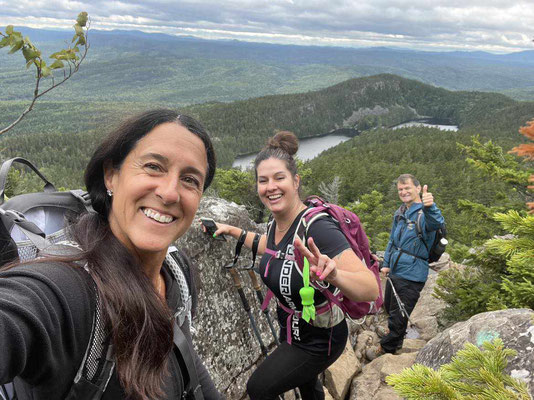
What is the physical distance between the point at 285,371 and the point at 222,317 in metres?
1.35

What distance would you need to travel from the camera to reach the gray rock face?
8.02 ft

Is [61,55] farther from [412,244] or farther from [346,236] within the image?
[412,244]

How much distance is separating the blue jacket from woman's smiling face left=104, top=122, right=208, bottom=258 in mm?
4852

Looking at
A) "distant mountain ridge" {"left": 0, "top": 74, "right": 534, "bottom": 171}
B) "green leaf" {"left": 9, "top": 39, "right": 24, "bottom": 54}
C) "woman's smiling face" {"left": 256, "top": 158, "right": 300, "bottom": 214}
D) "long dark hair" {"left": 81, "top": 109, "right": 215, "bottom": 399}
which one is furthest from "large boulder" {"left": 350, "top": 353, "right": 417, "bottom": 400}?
"distant mountain ridge" {"left": 0, "top": 74, "right": 534, "bottom": 171}

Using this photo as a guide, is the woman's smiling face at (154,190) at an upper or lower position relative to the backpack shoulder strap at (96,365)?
upper

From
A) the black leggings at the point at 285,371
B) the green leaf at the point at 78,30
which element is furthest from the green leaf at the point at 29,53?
the black leggings at the point at 285,371

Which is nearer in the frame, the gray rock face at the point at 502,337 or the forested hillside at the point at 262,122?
the gray rock face at the point at 502,337

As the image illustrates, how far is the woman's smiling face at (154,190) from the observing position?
1.81 metres

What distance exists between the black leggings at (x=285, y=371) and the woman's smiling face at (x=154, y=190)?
222 cm

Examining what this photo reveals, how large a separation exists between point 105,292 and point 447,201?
63.7 meters

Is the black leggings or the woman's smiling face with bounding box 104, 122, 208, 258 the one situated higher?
the woman's smiling face with bounding box 104, 122, 208, 258

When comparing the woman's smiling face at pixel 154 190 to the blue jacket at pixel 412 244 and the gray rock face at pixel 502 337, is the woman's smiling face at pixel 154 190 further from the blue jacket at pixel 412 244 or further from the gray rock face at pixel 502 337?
the blue jacket at pixel 412 244

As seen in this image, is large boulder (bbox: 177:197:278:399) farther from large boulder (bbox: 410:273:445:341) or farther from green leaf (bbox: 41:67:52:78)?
large boulder (bbox: 410:273:445:341)

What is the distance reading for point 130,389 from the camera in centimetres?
156
